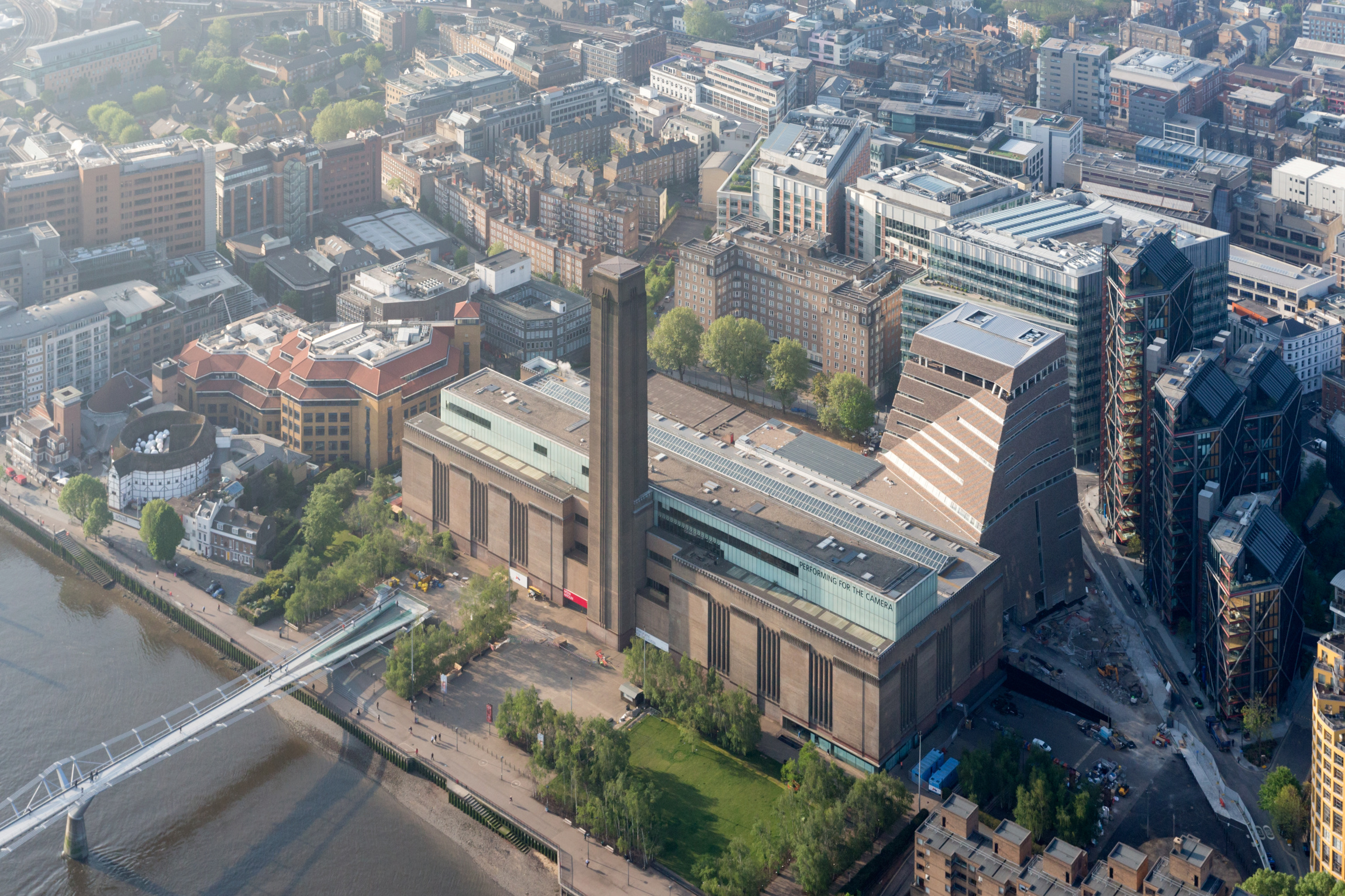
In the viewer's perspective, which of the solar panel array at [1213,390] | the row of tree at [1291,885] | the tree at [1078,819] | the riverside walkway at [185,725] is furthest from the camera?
the solar panel array at [1213,390]

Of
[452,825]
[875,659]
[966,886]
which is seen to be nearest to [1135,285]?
[875,659]

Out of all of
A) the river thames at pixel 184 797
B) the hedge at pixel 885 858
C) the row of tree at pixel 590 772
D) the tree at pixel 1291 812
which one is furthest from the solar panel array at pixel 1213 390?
the river thames at pixel 184 797

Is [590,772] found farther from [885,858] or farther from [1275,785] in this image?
[1275,785]

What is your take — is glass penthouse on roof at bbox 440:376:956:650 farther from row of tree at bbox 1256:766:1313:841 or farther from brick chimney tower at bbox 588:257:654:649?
row of tree at bbox 1256:766:1313:841

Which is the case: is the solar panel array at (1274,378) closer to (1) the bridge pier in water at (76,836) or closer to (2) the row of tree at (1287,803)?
(2) the row of tree at (1287,803)

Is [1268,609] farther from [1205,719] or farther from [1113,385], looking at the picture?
[1113,385]

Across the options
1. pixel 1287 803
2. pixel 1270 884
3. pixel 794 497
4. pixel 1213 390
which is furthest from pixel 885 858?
pixel 1213 390

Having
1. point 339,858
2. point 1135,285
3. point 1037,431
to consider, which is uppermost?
point 1135,285
